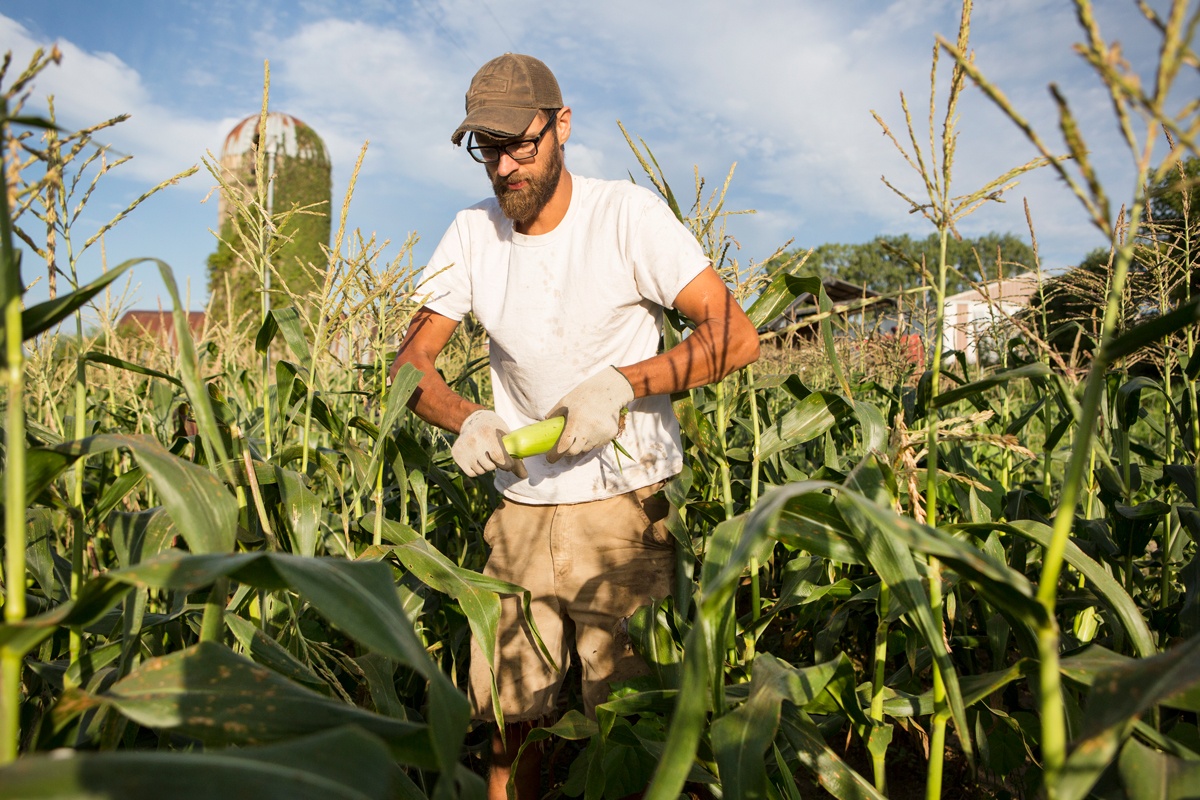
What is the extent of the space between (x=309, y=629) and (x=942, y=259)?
210 cm

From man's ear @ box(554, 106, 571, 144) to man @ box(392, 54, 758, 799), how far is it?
2 cm

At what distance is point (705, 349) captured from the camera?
205 cm

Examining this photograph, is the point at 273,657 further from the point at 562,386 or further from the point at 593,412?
the point at 562,386

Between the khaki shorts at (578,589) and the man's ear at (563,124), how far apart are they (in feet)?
3.88

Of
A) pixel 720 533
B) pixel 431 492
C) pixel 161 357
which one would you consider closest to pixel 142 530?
pixel 720 533

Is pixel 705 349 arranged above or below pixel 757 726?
above

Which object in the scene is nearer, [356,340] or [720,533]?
[720,533]

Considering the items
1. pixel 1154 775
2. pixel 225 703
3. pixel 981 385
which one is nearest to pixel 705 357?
pixel 981 385

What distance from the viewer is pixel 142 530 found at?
52.4 inches

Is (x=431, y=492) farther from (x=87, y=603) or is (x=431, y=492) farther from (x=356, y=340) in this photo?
(x=87, y=603)

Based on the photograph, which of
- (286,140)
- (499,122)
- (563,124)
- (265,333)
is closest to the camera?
(265,333)

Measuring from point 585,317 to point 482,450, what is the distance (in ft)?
1.81

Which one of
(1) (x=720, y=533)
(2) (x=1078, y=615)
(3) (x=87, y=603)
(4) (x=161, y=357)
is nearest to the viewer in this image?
(3) (x=87, y=603)

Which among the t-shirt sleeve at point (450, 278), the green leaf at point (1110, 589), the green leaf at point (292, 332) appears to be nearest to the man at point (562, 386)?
the t-shirt sleeve at point (450, 278)
